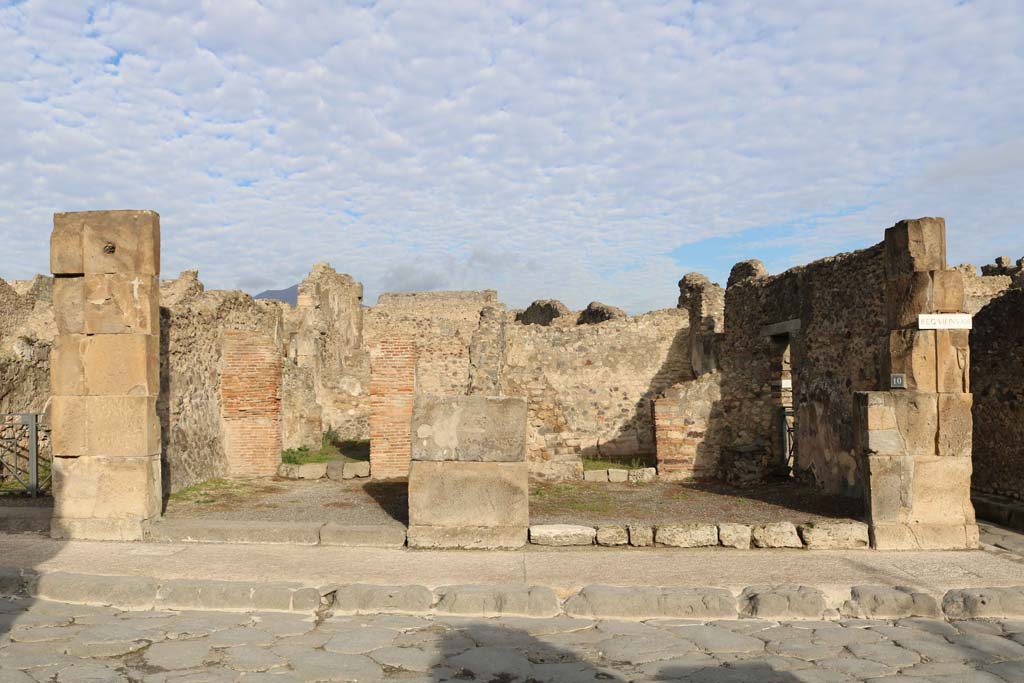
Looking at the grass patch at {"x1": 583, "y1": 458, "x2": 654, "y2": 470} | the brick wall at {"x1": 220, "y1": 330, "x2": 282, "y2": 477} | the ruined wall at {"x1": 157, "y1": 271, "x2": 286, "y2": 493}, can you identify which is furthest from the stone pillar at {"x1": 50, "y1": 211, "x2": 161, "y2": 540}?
the grass patch at {"x1": 583, "y1": 458, "x2": 654, "y2": 470}

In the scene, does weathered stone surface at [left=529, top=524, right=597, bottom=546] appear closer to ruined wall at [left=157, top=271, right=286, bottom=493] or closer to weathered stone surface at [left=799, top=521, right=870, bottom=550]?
weathered stone surface at [left=799, top=521, right=870, bottom=550]

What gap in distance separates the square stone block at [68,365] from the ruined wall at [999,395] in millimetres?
9667

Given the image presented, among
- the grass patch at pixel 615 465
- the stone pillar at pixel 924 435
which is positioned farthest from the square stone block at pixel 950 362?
the grass patch at pixel 615 465

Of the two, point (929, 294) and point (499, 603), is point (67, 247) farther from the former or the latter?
point (929, 294)

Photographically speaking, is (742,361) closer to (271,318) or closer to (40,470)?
(271,318)

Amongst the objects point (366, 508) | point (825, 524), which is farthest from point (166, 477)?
point (825, 524)

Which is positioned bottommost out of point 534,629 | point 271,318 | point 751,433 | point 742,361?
point 534,629

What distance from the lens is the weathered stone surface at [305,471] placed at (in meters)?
11.5

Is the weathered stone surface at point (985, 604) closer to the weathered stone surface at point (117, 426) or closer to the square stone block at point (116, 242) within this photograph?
the weathered stone surface at point (117, 426)

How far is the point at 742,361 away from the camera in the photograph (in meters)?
12.1

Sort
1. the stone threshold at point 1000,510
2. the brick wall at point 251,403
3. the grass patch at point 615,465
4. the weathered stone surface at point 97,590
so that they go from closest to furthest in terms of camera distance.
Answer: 1. the weathered stone surface at point 97,590
2. the stone threshold at point 1000,510
3. the brick wall at point 251,403
4. the grass patch at point 615,465

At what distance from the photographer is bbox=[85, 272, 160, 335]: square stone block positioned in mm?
7324

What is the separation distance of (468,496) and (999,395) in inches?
243

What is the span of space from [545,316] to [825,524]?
18783 millimetres
